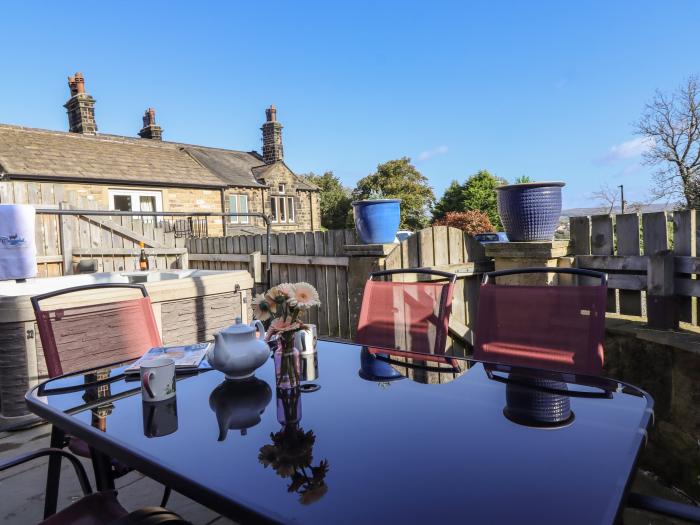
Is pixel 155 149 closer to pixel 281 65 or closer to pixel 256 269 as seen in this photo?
pixel 281 65

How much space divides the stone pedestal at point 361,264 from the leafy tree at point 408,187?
65.5 ft

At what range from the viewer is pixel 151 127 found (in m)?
17.7

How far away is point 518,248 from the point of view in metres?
2.90

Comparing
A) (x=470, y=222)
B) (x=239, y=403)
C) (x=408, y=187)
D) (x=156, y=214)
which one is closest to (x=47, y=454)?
(x=239, y=403)

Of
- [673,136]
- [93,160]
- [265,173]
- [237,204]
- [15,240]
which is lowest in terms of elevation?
[15,240]

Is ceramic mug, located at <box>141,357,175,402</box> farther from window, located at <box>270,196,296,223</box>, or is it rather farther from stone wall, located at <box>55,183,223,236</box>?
window, located at <box>270,196,296,223</box>

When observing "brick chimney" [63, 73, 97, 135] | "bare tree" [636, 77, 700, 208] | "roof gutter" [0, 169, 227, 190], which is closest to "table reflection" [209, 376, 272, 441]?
→ "roof gutter" [0, 169, 227, 190]

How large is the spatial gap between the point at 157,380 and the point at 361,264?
2345mm

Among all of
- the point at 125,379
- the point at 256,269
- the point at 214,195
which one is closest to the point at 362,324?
the point at 125,379

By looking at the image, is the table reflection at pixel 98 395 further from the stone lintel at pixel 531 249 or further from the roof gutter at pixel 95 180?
the roof gutter at pixel 95 180

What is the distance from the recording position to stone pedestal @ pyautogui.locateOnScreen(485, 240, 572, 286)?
2.73 meters

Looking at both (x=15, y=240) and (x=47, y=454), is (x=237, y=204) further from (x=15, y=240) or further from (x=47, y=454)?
(x=47, y=454)

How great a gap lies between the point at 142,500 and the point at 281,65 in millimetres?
15141

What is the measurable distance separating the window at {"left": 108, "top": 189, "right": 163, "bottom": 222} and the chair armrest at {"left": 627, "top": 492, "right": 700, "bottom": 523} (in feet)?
46.9
